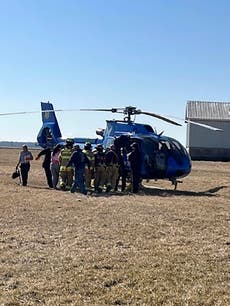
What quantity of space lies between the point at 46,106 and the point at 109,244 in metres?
19.2

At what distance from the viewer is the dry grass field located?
20.3 feet

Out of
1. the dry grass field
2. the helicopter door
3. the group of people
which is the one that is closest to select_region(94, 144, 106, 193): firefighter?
the group of people

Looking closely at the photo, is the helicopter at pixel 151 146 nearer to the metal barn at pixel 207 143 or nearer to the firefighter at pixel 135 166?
the firefighter at pixel 135 166

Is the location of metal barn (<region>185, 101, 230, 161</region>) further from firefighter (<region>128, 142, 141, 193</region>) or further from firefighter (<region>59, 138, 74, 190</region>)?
firefighter (<region>59, 138, 74, 190</region>)

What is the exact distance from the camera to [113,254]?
27.2 ft

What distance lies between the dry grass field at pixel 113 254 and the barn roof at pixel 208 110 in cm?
4932

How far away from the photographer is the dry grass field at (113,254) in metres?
6.19

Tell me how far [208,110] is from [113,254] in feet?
190

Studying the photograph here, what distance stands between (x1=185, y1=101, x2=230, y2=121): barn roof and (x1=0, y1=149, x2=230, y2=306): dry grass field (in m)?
49.3

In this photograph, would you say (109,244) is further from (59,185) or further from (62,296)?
(59,185)

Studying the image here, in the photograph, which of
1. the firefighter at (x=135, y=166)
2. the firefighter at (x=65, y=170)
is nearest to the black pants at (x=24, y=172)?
the firefighter at (x=65, y=170)

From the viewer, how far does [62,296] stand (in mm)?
6086

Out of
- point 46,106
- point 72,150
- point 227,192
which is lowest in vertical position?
point 227,192

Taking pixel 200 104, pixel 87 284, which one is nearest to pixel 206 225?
pixel 87 284
